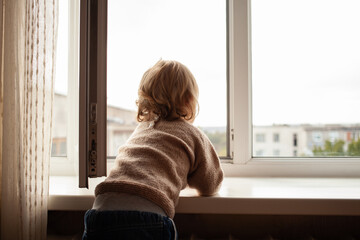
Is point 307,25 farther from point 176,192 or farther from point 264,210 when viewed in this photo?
point 176,192

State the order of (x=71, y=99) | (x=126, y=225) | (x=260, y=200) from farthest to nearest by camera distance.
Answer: (x=71, y=99)
(x=260, y=200)
(x=126, y=225)

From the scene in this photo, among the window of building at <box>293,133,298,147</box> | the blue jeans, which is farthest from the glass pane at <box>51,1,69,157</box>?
the window of building at <box>293,133,298,147</box>

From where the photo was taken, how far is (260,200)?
959mm

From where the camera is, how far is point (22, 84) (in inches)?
39.0

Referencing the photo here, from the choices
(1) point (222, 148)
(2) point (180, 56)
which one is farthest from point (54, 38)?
(1) point (222, 148)

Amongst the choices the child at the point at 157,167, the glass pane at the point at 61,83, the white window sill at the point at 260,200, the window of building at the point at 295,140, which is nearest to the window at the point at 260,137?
the window of building at the point at 295,140

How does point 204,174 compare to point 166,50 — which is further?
point 166,50

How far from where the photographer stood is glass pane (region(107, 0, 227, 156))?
136cm

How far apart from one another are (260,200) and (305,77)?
0.65 meters

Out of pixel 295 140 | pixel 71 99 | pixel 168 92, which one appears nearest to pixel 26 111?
pixel 71 99

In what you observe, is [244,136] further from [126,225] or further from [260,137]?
[126,225]

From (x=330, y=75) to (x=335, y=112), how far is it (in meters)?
0.16

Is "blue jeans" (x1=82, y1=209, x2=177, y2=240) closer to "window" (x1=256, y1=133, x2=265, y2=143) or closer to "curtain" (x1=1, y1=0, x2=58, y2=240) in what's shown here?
"curtain" (x1=1, y1=0, x2=58, y2=240)

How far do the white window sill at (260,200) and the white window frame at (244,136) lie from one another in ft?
0.61
